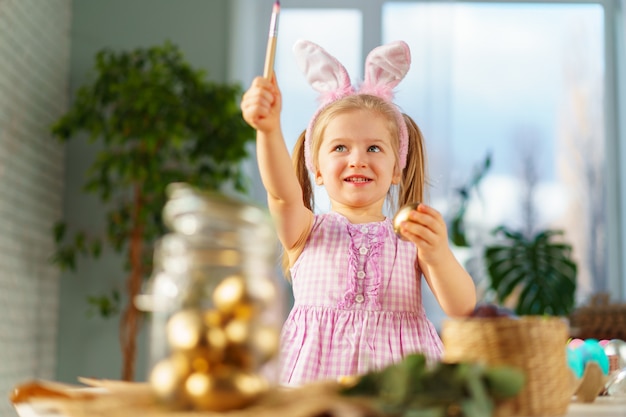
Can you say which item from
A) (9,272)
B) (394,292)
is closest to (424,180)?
(394,292)

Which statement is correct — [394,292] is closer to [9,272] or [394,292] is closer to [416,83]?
[9,272]

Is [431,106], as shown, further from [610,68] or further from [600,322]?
[600,322]

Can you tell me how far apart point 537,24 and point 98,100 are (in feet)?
8.48

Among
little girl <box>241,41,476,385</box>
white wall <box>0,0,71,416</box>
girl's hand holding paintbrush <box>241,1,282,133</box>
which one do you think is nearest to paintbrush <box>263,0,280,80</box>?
girl's hand holding paintbrush <box>241,1,282,133</box>

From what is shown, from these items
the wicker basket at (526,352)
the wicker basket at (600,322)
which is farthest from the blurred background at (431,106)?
the wicker basket at (526,352)

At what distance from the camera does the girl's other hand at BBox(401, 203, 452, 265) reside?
101 centimetres

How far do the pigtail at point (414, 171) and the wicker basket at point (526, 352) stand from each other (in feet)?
2.81

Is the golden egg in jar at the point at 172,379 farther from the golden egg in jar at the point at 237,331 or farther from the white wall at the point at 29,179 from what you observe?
the white wall at the point at 29,179

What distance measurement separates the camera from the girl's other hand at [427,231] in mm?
1012

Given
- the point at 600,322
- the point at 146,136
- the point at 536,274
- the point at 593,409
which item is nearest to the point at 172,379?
the point at 593,409

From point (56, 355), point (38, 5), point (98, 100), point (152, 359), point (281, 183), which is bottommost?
point (56, 355)

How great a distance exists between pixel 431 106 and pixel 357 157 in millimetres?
3285

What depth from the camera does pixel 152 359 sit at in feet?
2.08

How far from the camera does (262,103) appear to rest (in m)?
1.01
